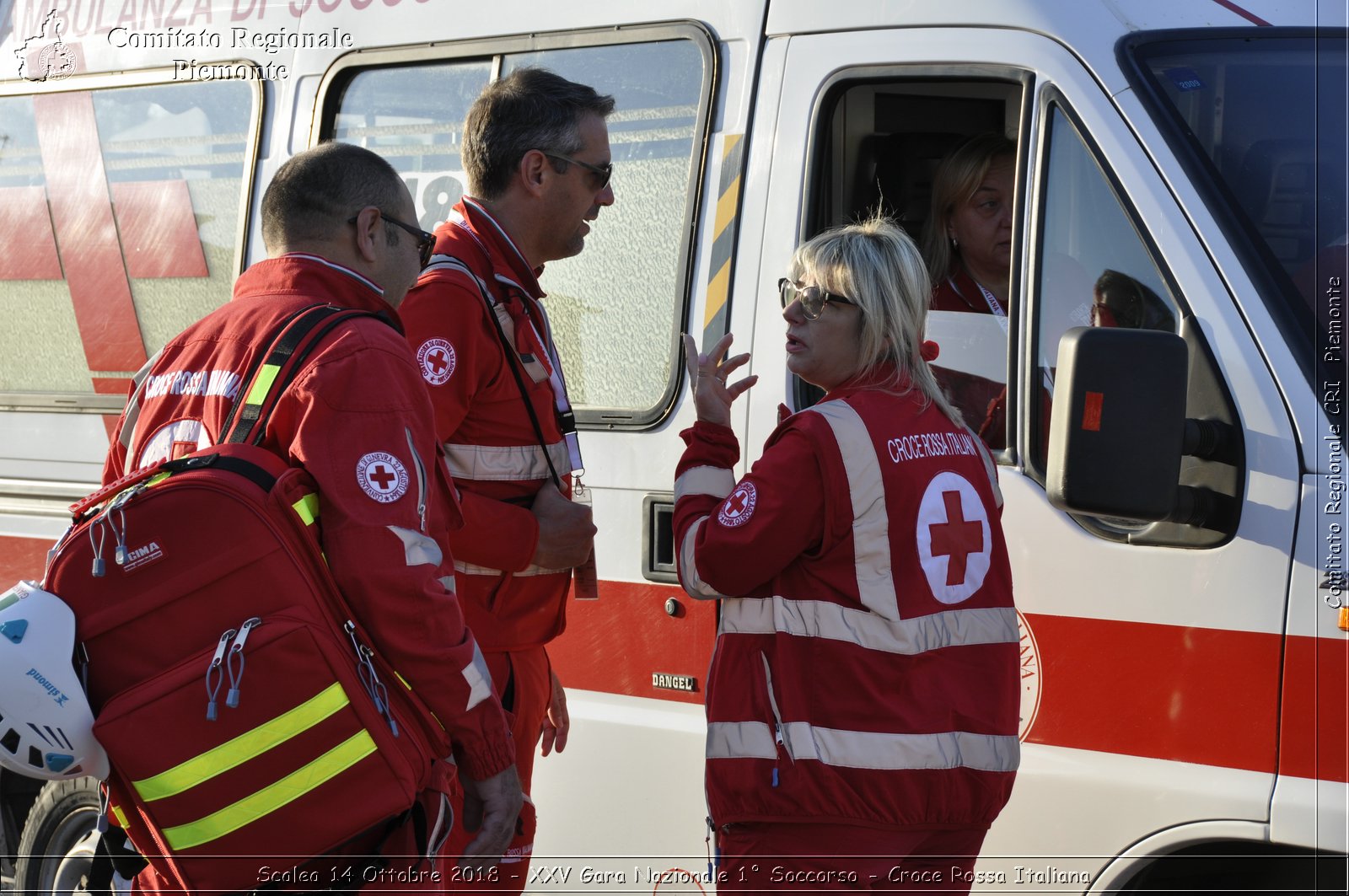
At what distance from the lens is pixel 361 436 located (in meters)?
1.98

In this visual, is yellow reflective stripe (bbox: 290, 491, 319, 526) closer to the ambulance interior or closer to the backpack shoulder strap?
the backpack shoulder strap

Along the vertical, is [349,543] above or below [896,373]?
below

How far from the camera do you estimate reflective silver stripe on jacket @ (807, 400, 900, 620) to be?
7.36ft

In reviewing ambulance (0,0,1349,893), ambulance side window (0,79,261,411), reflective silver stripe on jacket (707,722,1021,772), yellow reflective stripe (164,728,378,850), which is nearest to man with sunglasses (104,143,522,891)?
yellow reflective stripe (164,728,378,850)

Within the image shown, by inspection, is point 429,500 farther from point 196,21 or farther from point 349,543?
point 196,21

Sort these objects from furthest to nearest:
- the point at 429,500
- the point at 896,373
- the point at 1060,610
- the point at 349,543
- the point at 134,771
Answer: the point at 1060,610
the point at 896,373
the point at 429,500
the point at 349,543
the point at 134,771

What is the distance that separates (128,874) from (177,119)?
2744mm

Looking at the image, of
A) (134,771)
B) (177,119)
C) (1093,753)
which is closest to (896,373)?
(1093,753)

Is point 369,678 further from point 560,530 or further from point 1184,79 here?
point 1184,79

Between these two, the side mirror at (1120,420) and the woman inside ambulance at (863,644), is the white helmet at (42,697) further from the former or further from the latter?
the side mirror at (1120,420)

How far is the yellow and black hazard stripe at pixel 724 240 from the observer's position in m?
3.17

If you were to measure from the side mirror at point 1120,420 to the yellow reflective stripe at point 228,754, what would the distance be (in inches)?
55.1

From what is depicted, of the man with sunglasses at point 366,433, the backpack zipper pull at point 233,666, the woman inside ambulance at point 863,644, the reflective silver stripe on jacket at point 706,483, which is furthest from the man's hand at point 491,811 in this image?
the reflective silver stripe on jacket at point 706,483

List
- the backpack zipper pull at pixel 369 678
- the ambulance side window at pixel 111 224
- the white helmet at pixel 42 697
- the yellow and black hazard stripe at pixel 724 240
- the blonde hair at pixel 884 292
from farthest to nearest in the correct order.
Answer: the ambulance side window at pixel 111 224
the yellow and black hazard stripe at pixel 724 240
the blonde hair at pixel 884 292
the backpack zipper pull at pixel 369 678
the white helmet at pixel 42 697
